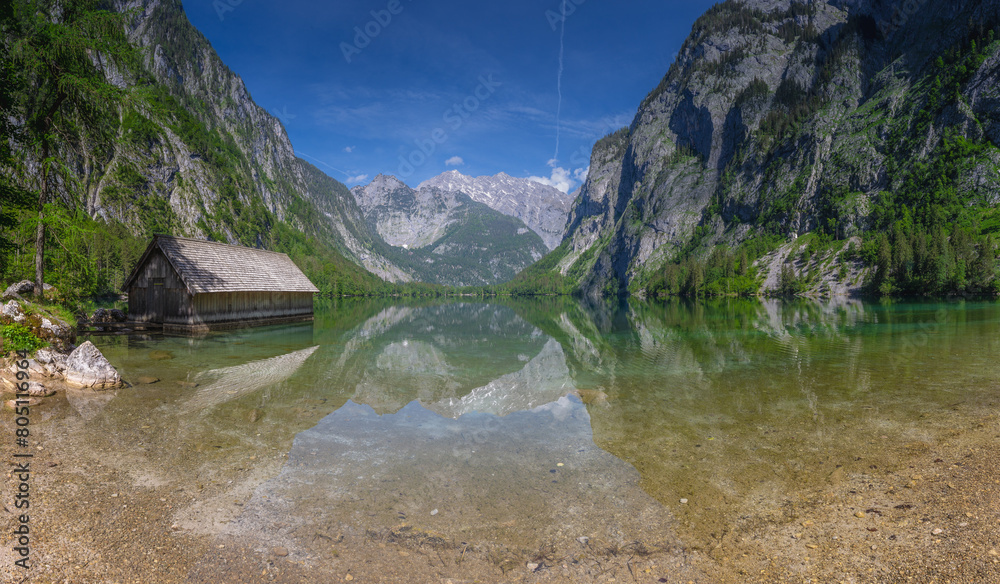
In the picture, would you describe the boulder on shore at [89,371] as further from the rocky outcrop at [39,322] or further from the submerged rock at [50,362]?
the rocky outcrop at [39,322]

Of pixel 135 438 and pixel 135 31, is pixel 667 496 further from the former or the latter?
pixel 135 31

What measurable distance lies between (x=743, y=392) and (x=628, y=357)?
9.04 metres

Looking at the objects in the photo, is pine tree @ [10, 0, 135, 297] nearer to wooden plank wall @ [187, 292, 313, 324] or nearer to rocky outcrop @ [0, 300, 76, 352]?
rocky outcrop @ [0, 300, 76, 352]

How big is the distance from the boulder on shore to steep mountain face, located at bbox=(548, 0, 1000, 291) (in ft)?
482

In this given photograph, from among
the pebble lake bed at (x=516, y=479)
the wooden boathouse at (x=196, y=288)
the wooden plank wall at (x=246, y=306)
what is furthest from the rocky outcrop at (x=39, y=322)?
the wooden plank wall at (x=246, y=306)

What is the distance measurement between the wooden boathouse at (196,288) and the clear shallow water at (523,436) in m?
14.2

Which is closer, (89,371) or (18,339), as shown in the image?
(89,371)

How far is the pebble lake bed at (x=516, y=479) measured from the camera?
5379mm

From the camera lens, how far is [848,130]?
470 ft

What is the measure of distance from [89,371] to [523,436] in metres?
13.8

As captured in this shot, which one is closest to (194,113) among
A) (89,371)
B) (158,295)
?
(158,295)

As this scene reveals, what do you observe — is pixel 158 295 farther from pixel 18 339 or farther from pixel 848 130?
pixel 848 130

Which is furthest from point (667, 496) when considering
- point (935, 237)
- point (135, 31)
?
A: point (135, 31)

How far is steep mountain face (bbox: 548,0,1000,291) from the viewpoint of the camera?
10906 centimetres
